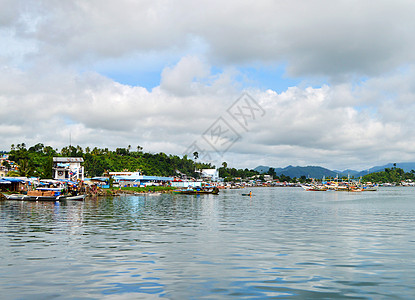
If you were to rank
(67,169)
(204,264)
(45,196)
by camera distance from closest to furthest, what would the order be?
(204,264), (45,196), (67,169)

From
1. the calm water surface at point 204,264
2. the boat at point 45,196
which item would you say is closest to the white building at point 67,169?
the boat at point 45,196

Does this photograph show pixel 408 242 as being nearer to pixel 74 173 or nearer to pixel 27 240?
pixel 27 240

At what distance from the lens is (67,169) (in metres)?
160

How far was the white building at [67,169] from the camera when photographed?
15762cm

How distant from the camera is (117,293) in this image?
17.3 meters

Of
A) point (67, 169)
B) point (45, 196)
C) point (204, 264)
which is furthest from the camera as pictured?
point (67, 169)

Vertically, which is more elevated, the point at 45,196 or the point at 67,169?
the point at 67,169

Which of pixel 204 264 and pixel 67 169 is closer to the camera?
pixel 204 264

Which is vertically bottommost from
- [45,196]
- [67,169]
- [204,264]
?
[204,264]

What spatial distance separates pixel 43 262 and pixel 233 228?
24.5m

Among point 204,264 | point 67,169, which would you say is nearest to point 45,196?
point 67,169

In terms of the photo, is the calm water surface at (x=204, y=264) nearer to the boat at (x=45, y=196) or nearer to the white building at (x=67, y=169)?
the boat at (x=45, y=196)

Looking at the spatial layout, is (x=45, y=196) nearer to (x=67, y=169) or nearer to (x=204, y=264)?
(x=67, y=169)

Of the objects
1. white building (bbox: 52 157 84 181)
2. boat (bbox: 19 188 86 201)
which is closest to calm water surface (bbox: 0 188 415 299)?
boat (bbox: 19 188 86 201)
